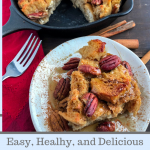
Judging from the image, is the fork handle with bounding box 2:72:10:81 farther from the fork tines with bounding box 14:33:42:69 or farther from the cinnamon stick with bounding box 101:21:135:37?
the cinnamon stick with bounding box 101:21:135:37

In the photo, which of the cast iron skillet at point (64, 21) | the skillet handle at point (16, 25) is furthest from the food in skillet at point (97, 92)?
the skillet handle at point (16, 25)

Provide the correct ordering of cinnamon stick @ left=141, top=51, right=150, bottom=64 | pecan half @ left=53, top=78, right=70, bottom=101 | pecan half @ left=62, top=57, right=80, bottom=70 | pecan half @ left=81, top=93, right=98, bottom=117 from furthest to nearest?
cinnamon stick @ left=141, top=51, right=150, bottom=64 < pecan half @ left=62, top=57, right=80, bottom=70 < pecan half @ left=53, top=78, right=70, bottom=101 < pecan half @ left=81, top=93, right=98, bottom=117

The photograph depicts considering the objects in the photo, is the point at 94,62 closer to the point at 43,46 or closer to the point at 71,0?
the point at 43,46

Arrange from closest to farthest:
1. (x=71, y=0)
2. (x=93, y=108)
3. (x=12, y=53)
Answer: (x=93, y=108), (x=12, y=53), (x=71, y=0)

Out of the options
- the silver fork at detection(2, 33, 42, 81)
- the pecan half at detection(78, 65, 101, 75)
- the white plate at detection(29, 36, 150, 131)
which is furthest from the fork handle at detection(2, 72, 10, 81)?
the pecan half at detection(78, 65, 101, 75)

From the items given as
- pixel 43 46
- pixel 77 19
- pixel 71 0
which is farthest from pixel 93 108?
pixel 71 0

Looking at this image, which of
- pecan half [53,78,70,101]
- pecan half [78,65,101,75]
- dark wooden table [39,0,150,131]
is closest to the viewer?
pecan half [78,65,101,75]
